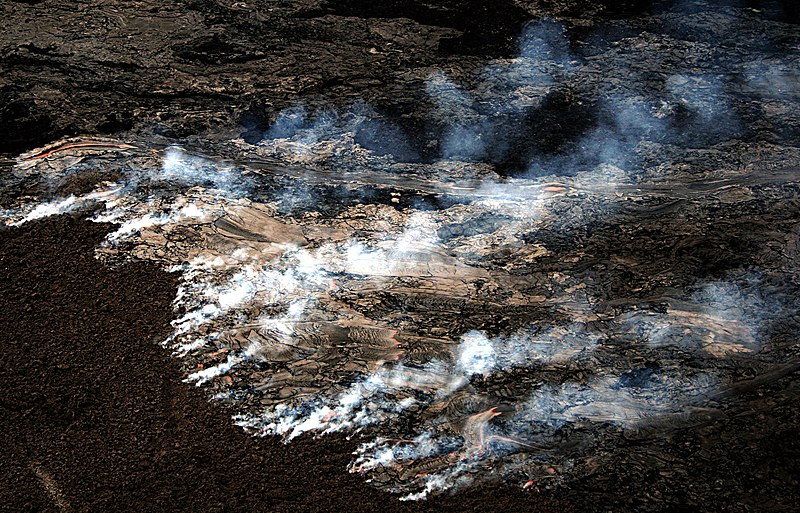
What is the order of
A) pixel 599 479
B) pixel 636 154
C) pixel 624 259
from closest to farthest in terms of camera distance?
pixel 599 479 < pixel 624 259 < pixel 636 154

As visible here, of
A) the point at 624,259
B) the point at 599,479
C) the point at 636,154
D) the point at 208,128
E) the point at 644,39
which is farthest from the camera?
the point at 644,39

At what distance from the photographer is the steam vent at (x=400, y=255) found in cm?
391

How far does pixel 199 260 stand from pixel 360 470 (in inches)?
86.2

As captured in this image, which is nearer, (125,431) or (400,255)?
(125,431)

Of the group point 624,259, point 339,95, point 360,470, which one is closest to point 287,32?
point 339,95

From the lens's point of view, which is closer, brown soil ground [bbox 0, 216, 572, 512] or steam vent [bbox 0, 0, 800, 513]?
brown soil ground [bbox 0, 216, 572, 512]

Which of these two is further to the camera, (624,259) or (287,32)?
(287,32)

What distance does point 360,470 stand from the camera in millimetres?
3896

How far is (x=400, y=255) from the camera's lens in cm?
527

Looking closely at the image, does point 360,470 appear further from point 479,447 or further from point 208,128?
point 208,128

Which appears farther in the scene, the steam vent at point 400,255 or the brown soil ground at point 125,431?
the steam vent at point 400,255

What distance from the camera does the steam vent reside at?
12.8ft

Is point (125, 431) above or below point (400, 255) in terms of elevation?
below

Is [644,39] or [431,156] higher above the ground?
[644,39]
